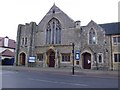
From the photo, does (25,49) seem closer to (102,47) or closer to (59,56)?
(59,56)

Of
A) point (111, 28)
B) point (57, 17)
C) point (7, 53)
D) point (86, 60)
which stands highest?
point (57, 17)

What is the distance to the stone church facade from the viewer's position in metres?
32.7

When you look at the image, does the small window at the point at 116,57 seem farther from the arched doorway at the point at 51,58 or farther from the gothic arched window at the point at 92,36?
the arched doorway at the point at 51,58

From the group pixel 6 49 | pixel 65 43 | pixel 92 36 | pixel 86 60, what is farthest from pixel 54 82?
pixel 6 49

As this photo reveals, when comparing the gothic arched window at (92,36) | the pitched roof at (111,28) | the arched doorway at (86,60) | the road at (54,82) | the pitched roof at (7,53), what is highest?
the pitched roof at (111,28)

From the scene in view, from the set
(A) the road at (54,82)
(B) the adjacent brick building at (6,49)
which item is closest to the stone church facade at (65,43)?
(B) the adjacent brick building at (6,49)

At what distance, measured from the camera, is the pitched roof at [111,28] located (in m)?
32.6

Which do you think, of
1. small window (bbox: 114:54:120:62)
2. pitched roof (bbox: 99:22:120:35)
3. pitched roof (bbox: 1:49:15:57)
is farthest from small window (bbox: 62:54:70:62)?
pitched roof (bbox: 1:49:15:57)

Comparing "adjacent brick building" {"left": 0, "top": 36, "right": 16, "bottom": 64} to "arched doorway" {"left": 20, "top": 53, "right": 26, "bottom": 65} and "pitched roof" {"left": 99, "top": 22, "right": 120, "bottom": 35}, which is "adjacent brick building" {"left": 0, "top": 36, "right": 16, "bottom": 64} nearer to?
"arched doorway" {"left": 20, "top": 53, "right": 26, "bottom": 65}

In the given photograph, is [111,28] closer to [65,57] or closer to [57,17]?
[65,57]

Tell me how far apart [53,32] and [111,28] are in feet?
37.6

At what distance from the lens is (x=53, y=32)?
38.9 metres

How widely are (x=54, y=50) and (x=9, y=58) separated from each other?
1858 cm

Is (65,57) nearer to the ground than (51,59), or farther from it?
farther from it
